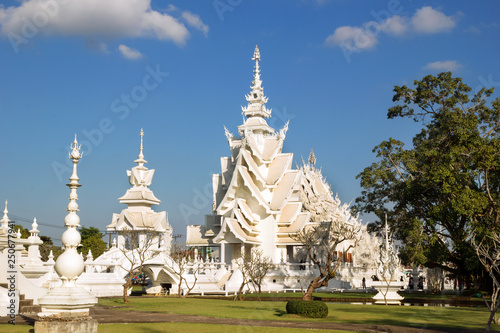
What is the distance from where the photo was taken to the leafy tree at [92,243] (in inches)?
2922

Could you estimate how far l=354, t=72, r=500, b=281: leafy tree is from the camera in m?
30.4

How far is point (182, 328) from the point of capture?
1619cm

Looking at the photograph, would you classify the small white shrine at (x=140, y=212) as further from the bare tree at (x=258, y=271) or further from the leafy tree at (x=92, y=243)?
the leafy tree at (x=92, y=243)

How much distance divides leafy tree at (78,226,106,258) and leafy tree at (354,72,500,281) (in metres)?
46.0

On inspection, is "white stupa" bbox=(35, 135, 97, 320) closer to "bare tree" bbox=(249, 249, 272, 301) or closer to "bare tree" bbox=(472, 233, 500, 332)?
"bare tree" bbox=(472, 233, 500, 332)

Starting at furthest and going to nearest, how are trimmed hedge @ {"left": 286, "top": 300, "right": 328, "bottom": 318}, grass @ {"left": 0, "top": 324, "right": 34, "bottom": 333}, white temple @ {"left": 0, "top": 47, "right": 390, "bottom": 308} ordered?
white temple @ {"left": 0, "top": 47, "right": 390, "bottom": 308}
trimmed hedge @ {"left": 286, "top": 300, "right": 328, "bottom": 318}
grass @ {"left": 0, "top": 324, "right": 34, "bottom": 333}

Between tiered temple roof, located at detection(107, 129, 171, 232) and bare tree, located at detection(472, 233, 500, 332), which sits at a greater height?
tiered temple roof, located at detection(107, 129, 171, 232)

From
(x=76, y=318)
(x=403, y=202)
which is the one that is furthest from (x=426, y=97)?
(x=76, y=318)

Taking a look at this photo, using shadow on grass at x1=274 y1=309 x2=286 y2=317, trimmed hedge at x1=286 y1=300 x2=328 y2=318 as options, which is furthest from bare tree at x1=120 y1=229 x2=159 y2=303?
trimmed hedge at x1=286 y1=300 x2=328 y2=318

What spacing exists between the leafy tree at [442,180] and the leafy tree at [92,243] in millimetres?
46003

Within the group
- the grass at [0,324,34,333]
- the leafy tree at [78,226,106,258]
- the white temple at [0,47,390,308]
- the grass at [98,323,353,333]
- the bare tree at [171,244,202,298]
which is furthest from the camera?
the leafy tree at [78,226,106,258]

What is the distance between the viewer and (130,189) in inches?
1996

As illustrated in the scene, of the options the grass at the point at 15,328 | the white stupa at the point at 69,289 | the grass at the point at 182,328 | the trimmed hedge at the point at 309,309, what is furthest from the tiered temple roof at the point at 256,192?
the white stupa at the point at 69,289

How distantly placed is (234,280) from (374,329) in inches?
963
